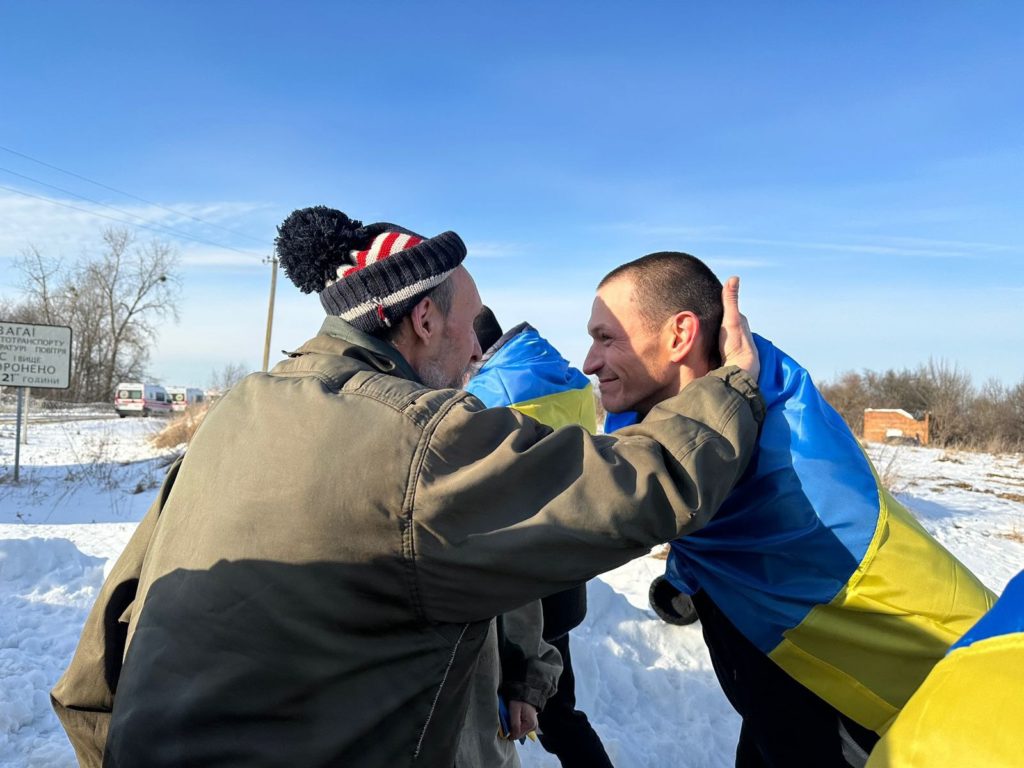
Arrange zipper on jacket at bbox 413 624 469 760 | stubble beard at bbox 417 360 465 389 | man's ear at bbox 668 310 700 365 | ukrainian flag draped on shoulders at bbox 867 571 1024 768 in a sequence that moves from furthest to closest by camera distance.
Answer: man's ear at bbox 668 310 700 365 → stubble beard at bbox 417 360 465 389 → zipper on jacket at bbox 413 624 469 760 → ukrainian flag draped on shoulders at bbox 867 571 1024 768

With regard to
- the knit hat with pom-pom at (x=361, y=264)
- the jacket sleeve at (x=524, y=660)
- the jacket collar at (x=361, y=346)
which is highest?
the knit hat with pom-pom at (x=361, y=264)

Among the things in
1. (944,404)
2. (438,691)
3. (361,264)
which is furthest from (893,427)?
(438,691)

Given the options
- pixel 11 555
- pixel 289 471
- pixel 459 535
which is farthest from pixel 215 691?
pixel 11 555

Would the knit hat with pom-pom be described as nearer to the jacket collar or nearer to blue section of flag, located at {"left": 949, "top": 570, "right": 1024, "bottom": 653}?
the jacket collar

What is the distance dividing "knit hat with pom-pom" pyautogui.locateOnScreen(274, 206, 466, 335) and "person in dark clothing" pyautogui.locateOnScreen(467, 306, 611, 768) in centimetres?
107

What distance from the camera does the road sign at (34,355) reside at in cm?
1280

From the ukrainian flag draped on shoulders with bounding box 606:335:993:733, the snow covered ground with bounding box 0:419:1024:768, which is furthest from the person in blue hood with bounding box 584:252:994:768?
the snow covered ground with bounding box 0:419:1024:768

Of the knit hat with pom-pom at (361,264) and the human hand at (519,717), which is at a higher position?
the knit hat with pom-pom at (361,264)

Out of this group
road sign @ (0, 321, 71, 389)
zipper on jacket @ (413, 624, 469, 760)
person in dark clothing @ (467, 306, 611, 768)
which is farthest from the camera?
road sign @ (0, 321, 71, 389)

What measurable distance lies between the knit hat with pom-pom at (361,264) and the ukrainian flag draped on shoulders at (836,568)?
102cm

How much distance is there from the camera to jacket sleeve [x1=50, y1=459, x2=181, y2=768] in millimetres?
1833

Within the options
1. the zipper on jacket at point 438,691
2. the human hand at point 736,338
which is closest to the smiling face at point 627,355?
the human hand at point 736,338

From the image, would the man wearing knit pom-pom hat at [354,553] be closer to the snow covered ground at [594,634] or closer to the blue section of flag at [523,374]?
the blue section of flag at [523,374]

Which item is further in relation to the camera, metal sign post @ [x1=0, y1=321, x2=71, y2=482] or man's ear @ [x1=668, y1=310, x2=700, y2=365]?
metal sign post @ [x1=0, y1=321, x2=71, y2=482]
